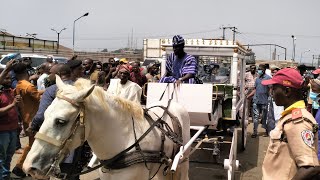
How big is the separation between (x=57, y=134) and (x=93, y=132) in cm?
42

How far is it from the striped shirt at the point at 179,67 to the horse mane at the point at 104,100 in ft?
7.16

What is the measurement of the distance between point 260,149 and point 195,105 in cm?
474

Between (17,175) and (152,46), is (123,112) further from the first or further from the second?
(152,46)

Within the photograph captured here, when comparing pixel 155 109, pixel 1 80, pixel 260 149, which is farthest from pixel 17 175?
pixel 260 149

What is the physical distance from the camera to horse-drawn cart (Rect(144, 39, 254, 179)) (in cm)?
539

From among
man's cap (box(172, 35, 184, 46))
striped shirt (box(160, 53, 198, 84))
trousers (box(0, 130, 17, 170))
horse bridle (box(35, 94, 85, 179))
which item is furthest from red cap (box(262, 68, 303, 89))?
trousers (box(0, 130, 17, 170))

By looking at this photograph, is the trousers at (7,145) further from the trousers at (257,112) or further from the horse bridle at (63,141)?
the trousers at (257,112)

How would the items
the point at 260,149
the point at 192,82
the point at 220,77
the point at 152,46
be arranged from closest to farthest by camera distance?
the point at 192,82 < the point at 220,77 < the point at 260,149 < the point at 152,46

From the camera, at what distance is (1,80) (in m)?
5.02

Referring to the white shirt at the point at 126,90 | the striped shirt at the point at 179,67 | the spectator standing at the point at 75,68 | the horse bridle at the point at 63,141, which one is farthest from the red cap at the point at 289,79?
the white shirt at the point at 126,90

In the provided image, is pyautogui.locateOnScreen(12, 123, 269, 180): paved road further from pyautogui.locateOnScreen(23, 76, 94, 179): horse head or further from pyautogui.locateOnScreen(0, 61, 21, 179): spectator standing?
pyautogui.locateOnScreen(23, 76, 94, 179): horse head

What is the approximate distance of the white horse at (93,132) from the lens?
9.41 ft

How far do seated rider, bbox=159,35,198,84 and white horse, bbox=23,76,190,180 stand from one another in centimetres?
177

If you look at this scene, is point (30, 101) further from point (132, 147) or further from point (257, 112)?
point (257, 112)
